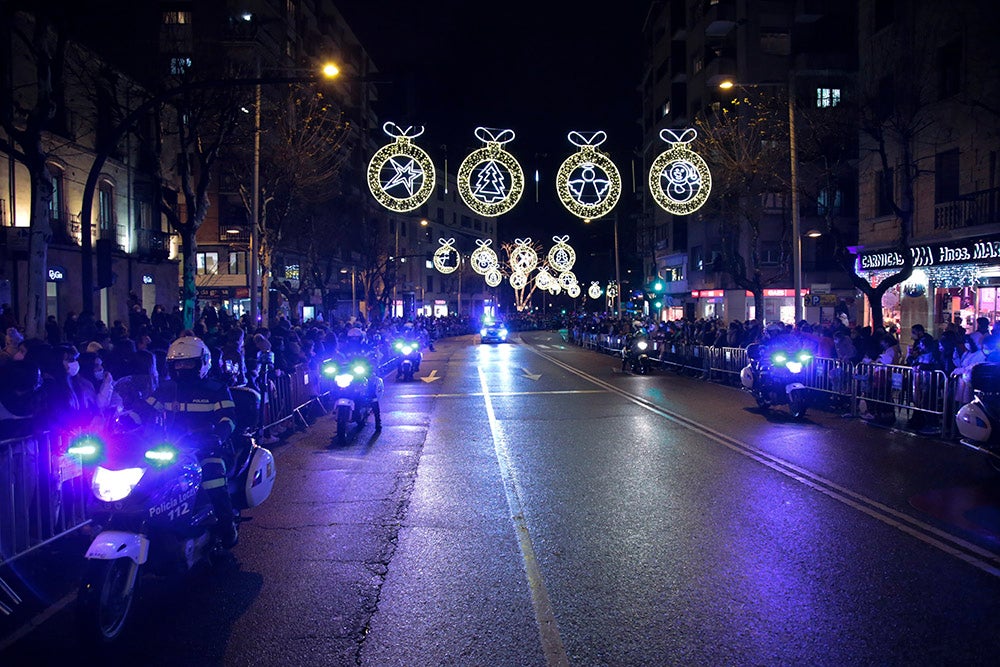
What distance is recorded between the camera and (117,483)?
5238 mm

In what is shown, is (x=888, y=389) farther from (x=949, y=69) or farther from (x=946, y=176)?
(x=949, y=69)

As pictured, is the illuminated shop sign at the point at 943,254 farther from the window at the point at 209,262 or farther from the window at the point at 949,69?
the window at the point at 209,262

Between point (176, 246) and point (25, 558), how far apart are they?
35.5m

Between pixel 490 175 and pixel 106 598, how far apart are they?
13846mm

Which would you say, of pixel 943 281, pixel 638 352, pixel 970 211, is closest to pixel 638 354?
pixel 638 352

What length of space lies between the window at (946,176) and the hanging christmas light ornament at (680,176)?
309 inches

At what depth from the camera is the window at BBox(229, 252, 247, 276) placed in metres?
53.0

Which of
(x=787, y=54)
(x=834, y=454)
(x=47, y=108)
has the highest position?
(x=787, y=54)

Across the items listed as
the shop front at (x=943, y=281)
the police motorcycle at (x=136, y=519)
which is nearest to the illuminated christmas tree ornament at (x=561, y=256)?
Answer: the shop front at (x=943, y=281)

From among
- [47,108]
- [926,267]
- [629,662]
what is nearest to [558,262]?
[926,267]

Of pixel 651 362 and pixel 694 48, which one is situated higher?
pixel 694 48

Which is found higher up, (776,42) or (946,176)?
(776,42)

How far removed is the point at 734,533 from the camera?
23.2ft

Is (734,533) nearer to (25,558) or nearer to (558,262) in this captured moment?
(25,558)
